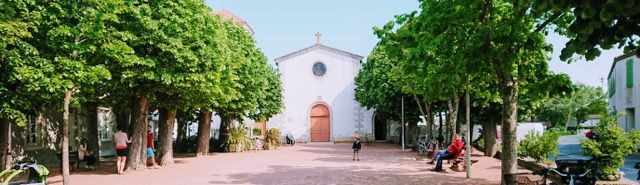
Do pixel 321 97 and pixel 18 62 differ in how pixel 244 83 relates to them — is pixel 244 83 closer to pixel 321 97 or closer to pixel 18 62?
pixel 18 62

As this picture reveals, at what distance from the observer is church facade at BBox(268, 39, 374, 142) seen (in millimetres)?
47125

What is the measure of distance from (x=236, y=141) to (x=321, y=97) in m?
17.9

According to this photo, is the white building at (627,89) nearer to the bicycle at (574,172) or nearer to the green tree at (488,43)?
the green tree at (488,43)

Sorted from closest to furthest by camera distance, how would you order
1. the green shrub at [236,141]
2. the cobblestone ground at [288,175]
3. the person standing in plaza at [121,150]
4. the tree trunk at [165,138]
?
the cobblestone ground at [288,175] → the person standing in plaza at [121,150] → the tree trunk at [165,138] → the green shrub at [236,141]

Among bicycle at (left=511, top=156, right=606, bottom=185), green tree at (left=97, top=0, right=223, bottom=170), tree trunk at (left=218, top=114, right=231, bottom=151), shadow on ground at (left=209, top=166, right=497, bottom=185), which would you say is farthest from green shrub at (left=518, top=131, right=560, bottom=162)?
tree trunk at (left=218, top=114, right=231, bottom=151)

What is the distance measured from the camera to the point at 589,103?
6331 centimetres

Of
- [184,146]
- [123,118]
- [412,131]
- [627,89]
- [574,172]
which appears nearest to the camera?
[574,172]

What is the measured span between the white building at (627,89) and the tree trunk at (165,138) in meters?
19.9

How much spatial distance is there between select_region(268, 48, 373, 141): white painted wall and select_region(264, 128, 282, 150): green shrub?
11.2 m

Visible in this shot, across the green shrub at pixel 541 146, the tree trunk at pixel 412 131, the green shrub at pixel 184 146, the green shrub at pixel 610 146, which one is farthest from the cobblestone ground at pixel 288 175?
the tree trunk at pixel 412 131

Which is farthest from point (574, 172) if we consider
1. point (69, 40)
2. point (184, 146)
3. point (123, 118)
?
point (184, 146)

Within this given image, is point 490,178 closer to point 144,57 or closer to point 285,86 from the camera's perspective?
point 144,57

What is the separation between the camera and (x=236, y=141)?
30344 mm

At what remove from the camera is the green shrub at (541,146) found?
1650 cm
